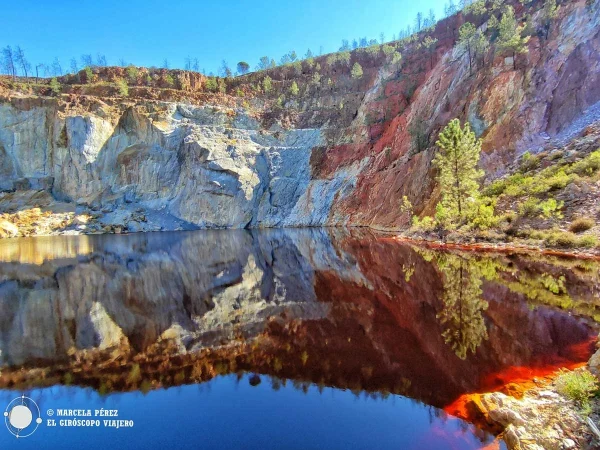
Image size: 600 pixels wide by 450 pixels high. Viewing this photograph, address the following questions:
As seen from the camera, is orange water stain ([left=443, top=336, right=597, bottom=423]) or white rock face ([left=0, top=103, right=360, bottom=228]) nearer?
orange water stain ([left=443, top=336, right=597, bottom=423])

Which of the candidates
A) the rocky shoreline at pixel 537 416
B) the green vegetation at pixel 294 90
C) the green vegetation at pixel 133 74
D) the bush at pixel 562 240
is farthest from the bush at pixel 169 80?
the rocky shoreline at pixel 537 416

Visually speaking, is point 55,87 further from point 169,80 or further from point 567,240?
point 567,240

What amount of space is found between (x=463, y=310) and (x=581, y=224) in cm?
1358

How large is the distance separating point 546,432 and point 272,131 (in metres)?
66.1

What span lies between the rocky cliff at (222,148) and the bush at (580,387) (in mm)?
39242

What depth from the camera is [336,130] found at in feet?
208

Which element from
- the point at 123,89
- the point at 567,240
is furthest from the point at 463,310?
the point at 123,89

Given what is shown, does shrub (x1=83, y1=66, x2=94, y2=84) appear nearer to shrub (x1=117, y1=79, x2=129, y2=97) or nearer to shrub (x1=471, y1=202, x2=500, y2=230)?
shrub (x1=117, y1=79, x2=129, y2=97)

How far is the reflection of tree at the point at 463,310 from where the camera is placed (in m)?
8.22

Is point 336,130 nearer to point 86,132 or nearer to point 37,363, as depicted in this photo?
point 86,132

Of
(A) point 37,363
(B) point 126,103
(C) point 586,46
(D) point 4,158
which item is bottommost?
(A) point 37,363

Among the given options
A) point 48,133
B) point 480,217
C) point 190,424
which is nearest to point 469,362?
point 190,424

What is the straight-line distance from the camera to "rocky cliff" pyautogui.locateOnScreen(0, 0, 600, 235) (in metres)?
52.8

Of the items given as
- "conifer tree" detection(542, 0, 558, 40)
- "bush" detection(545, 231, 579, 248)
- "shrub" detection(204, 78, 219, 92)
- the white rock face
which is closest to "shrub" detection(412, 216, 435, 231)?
"bush" detection(545, 231, 579, 248)
